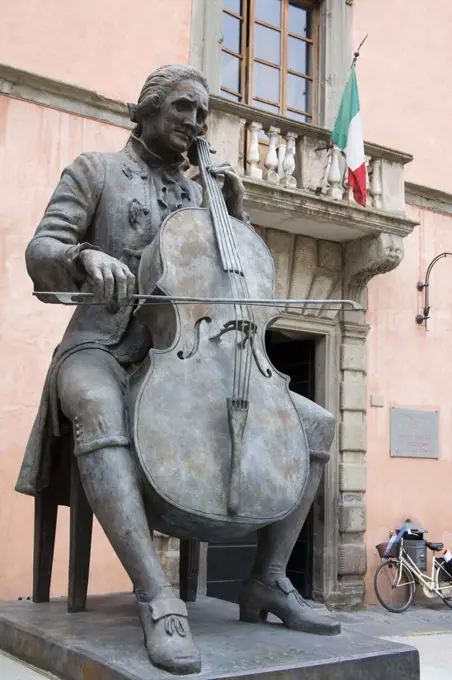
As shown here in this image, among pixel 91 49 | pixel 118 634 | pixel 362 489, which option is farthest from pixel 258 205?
pixel 118 634

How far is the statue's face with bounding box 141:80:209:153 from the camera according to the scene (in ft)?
8.23

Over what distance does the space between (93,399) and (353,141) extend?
614 centimetres

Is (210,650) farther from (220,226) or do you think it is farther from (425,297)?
(425,297)

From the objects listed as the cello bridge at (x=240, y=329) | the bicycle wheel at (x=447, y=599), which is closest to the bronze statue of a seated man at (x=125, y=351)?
the cello bridge at (x=240, y=329)

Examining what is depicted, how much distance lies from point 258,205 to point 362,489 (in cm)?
299

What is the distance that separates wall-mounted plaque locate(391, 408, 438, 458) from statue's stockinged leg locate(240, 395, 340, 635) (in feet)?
20.8

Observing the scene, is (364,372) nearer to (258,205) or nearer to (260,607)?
(258,205)

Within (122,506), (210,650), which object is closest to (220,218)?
(122,506)

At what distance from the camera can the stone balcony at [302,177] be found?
7465 millimetres

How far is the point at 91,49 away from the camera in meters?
7.43

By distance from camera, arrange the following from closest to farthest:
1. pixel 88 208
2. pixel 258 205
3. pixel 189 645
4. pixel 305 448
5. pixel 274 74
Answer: pixel 189 645 < pixel 305 448 < pixel 88 208 < pixel 258 205 < pixel 274 74

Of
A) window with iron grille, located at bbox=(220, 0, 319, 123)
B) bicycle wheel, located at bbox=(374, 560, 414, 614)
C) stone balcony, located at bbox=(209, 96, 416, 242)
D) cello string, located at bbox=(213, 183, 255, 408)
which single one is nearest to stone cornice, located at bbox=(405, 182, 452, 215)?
stone balcony, located at bbox=(209, 96, 416, 242)

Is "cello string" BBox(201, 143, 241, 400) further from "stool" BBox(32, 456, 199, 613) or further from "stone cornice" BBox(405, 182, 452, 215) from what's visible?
"stone cornice" BBox(405, 182, 452, 215)

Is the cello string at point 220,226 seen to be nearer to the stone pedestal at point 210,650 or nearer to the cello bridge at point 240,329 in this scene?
the cello bridge at point 240,329
